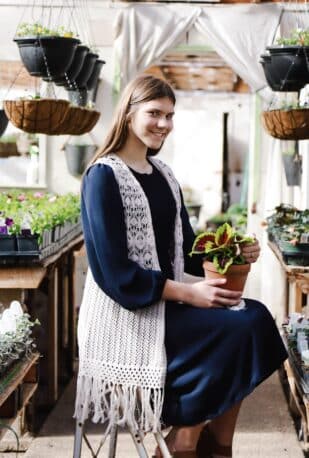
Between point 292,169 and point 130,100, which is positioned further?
point 292,169

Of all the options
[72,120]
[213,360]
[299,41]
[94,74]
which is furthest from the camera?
[94,74]

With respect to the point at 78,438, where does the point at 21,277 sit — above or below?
above

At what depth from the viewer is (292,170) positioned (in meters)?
8.66

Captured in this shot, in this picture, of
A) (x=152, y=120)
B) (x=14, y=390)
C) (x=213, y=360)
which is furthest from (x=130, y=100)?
(x=14, y=390)

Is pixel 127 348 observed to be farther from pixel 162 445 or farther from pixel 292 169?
pixel 292 169

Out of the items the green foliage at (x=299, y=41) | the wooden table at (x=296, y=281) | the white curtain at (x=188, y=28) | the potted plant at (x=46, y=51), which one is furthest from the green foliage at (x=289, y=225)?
the white curtain at (x=188, y=28)

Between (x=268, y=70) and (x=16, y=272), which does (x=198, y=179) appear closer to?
(x=268, y=70)

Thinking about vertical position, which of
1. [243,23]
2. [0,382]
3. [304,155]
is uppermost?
[243,23]

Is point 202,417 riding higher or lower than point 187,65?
lower

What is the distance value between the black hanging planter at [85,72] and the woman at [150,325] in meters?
3.58

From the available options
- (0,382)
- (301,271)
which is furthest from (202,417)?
(301,271)

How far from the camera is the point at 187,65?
12672 mm

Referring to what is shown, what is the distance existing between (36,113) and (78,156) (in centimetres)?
385

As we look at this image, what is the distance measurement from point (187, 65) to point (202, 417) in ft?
32.8
